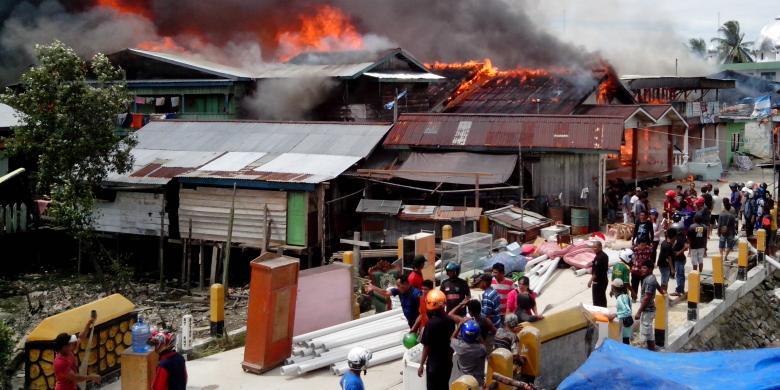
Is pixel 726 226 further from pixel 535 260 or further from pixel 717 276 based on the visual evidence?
pixel 535 260

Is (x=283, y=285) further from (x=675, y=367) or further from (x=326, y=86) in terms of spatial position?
(x=326, y=86)

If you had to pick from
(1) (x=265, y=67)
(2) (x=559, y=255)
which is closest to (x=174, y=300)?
(2) (x=559, y=255)

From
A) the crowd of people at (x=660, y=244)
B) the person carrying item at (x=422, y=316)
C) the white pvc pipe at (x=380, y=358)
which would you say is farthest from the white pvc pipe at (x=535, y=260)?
the person carrying item at (x=422, y=316)

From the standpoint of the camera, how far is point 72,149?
20.3 meters

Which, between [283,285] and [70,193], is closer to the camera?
[283,285]

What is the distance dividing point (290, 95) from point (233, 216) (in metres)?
10.0

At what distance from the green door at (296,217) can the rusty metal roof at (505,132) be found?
3.86m

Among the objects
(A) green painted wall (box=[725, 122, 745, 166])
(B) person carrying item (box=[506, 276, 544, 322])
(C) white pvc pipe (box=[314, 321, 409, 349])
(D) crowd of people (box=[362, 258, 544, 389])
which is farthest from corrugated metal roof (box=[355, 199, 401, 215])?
(A) green painted wall (box=[725, 122, 745, 166])

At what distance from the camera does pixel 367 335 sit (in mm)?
11719

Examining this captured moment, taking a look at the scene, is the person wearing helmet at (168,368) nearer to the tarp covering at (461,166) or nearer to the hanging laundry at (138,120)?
the tarp covering at (461,166)

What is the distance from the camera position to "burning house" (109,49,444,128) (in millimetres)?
30125

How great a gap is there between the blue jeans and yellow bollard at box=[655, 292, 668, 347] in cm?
293

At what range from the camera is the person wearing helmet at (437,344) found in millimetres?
8688

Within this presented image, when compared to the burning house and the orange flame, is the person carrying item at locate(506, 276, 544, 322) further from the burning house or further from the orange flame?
the orange flame
